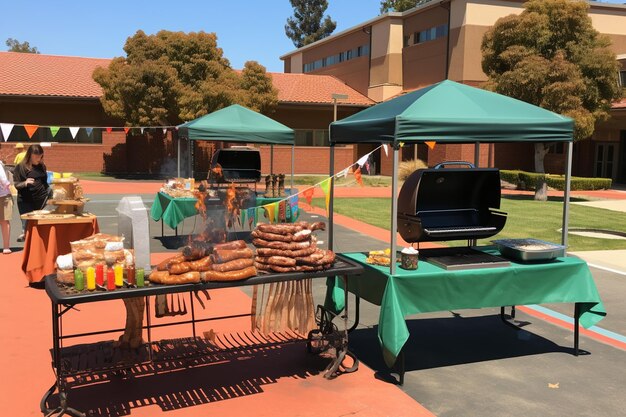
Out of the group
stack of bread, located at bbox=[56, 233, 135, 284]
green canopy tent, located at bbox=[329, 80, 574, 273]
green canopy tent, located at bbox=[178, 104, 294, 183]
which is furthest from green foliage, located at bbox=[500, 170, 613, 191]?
stack of bread, located at bbox=[56, 233, 135, 284]

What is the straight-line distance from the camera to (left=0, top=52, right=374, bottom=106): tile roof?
30.8 metres

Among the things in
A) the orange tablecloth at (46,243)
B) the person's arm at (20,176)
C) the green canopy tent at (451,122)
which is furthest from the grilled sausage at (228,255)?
the person's arm at (20,176)

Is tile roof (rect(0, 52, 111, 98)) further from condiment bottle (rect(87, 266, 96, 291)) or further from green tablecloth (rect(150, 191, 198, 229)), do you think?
condiment bottle (rect(87, 266, 96, 291))

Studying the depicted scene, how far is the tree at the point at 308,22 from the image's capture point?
76.6 m

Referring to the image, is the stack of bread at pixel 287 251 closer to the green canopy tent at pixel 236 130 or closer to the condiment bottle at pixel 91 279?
the condiment bottle at pixel 91 279

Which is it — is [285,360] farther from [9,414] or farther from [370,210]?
[370,210]

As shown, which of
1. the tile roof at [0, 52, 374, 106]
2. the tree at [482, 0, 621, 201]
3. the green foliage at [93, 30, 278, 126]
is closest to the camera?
the tree at [482, 0, 621, 201]

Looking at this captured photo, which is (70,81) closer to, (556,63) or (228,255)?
(556,63)

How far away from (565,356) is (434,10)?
30962 millimetres

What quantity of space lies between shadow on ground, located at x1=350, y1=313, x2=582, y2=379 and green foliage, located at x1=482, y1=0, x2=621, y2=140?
16.7 metres

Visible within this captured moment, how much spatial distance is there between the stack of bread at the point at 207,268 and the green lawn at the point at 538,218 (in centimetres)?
791

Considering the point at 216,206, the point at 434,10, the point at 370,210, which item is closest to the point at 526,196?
the point at 370,210

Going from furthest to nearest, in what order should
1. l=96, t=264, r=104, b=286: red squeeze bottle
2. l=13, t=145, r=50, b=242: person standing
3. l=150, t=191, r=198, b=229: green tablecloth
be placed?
l=150, t=191, r=198, b=229: green tablecloth < l=13, t=145, r=50, b=242: person standing < l=96, t=264, r=104, b=286: red squeeze bottle

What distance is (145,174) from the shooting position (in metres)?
32.5
